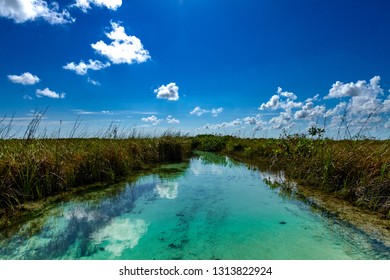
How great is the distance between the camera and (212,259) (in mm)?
3248

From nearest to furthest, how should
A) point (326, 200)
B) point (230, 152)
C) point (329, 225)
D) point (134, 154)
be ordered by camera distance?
point (329, 225) → point (326, 200) → point (134, 154) → point (230, 152)

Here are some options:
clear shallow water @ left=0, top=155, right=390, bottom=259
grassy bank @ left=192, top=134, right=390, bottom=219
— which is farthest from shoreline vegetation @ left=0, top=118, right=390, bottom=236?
clear shallow water @ left=0, top=155, right=390, bottom=259

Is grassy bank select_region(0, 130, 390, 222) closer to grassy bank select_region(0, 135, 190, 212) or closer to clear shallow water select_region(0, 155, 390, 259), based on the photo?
grassy bank select_region(0, 135, 190, 212)

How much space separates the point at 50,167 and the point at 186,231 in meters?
3.68

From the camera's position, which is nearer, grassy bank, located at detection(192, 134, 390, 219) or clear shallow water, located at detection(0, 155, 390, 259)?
clear shallow water, located at detection(0, 155, 390, 259)

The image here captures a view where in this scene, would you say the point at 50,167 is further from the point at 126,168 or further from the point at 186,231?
the point at 186,231

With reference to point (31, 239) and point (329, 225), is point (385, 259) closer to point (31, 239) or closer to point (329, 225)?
point (329, 225)

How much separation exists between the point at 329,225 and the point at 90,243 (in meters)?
3.80

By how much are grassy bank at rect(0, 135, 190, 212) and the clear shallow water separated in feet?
2.49

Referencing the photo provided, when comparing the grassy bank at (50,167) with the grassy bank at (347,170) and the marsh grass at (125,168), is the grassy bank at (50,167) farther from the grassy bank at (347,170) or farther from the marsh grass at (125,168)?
the grassy bank at (347,170)

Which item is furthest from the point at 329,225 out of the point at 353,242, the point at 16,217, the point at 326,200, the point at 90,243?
the point at 16,217

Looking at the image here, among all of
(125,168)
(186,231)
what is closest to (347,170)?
(186,231)

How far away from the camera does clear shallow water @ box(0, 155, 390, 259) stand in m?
3.39

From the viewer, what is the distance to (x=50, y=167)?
5.84 m
